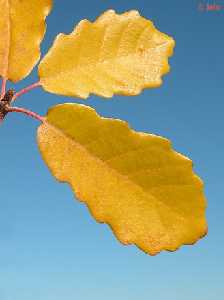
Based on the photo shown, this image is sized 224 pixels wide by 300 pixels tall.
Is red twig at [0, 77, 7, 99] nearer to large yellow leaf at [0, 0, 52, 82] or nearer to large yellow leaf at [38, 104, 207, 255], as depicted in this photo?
large yellow leaf at [0, 0, 52, 82]

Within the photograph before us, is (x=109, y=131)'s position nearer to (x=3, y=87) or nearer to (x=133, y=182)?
(x=133, y=182)

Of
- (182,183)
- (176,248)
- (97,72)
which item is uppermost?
(97,72)

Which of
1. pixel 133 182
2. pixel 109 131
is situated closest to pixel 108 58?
pixel 109 131

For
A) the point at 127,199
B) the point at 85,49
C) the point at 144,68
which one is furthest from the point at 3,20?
the point at 127,199

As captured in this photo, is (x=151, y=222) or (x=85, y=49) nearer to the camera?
(x=151, y=222)

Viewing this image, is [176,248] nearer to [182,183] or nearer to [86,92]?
[182,183]
